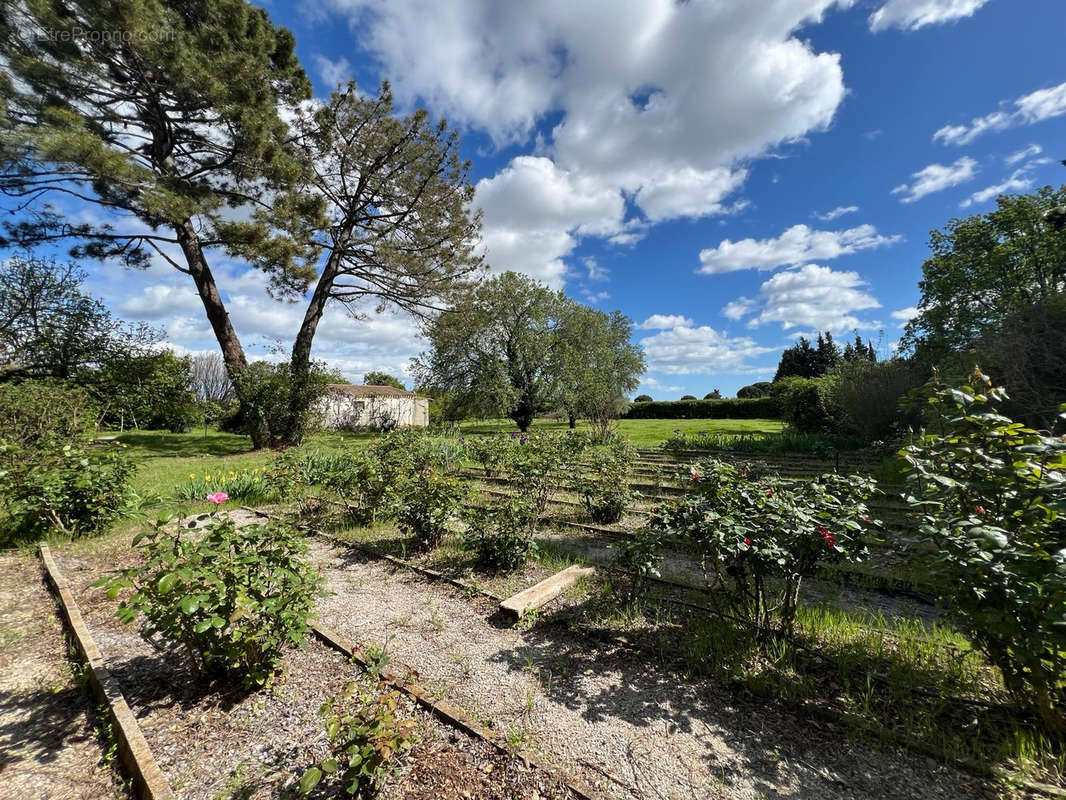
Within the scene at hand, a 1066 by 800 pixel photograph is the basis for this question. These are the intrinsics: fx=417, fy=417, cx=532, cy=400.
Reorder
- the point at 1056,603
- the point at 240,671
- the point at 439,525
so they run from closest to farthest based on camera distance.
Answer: the point at 1056,603 < the point at 240,671 < the point at 439,525

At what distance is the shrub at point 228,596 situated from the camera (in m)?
2.17

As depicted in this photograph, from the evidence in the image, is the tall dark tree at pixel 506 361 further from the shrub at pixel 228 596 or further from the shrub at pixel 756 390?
the shrub at pixel 756 390

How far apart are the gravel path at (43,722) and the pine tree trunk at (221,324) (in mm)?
9929

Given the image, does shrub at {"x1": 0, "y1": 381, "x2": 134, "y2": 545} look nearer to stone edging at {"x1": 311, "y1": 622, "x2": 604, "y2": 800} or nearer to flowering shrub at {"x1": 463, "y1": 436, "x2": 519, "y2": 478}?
stone edging at {"x1": 311, "y1": 622, "x2": 604, "y2": 800}

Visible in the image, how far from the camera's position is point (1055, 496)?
1.84 m

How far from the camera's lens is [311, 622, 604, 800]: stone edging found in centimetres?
189

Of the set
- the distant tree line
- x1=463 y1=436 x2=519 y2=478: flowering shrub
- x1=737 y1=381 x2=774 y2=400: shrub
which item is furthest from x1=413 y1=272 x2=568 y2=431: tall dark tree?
x1=737 y1=381 x2=774 y2=400: shrub

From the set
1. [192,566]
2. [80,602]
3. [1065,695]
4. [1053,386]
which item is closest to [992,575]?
[1065,695]

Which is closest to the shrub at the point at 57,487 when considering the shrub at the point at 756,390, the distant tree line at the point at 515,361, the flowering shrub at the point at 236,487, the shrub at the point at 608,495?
the flowering shrub at the point at 236,487

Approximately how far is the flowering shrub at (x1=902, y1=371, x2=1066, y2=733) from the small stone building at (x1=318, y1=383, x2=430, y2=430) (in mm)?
9811

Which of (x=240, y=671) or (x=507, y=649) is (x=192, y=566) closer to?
(x=240, y=671)

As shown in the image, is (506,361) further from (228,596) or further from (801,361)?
(801,361)

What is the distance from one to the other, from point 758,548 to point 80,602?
225 inches

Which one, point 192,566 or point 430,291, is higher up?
point 430,291
